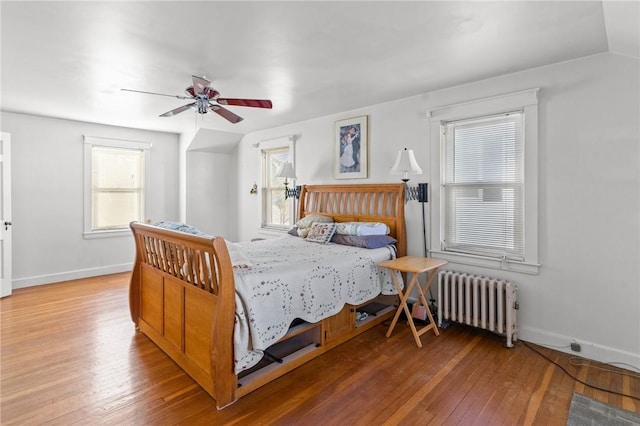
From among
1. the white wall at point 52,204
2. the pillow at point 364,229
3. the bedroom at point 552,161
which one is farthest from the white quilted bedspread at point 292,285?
the white wall at point 52,204

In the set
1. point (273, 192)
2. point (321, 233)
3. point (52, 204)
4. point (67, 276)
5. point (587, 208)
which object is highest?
point (273, 192)

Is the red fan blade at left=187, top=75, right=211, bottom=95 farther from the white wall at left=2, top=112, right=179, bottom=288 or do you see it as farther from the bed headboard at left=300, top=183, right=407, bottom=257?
the white wall at left=2, top=112, right=179, bottom=288

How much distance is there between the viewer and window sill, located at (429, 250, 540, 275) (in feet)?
9.78

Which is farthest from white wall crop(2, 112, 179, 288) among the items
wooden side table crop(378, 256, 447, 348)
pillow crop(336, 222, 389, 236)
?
wooden side table crop(378, 256, 447, 348)

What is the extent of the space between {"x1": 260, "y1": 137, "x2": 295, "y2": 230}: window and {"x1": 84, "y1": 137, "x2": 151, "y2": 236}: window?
215cm

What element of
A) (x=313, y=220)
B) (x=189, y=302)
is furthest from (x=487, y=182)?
(x=189, y=302)

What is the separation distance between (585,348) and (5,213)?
21.5ft

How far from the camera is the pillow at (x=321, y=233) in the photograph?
3.80 m

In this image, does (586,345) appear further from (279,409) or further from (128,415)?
(128,415)

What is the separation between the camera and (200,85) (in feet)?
8.85

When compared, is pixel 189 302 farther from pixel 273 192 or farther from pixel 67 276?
pixel 67 276

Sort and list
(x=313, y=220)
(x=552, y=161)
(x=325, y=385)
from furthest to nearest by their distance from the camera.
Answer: (x=313, y=220) → (x=552, y=161) → (x=325, y=385)

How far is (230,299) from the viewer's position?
2041 mm

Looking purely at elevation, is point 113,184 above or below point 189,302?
above
